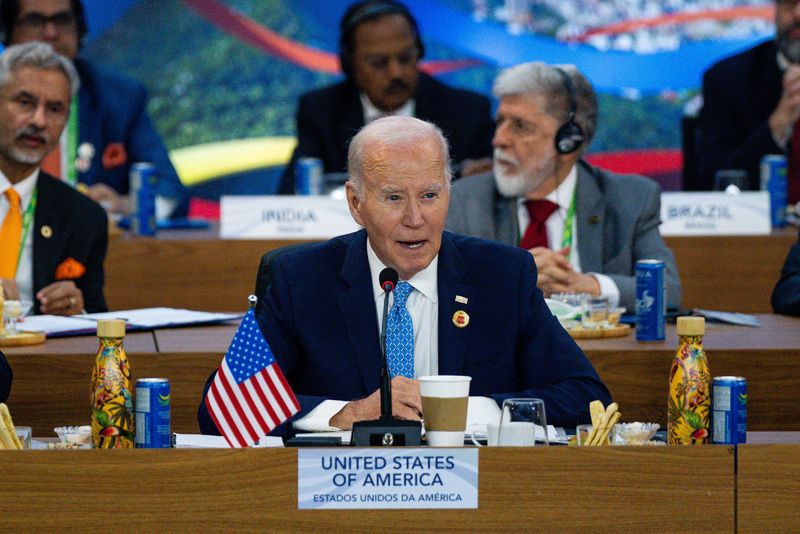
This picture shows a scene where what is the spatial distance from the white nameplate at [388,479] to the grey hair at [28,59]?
3150 millimetres

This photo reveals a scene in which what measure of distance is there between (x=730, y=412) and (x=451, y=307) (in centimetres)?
88

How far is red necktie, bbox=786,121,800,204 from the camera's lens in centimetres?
650

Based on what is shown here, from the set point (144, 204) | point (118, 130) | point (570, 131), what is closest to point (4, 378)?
point (570, 131)

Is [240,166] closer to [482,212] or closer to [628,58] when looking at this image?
[628,58]

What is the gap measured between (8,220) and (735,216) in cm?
282

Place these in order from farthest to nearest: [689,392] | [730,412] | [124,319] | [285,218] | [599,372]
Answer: [285,218] → [124,319] → [599,372] → [689,392] → [730,412]

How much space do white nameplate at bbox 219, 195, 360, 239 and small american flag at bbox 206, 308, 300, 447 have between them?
2.74 meters

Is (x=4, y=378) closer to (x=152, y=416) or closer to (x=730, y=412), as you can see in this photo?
(x=152, y=416)

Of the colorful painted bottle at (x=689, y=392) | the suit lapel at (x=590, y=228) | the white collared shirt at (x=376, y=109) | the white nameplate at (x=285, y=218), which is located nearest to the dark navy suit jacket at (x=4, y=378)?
the colorful painted bottle at (x=689, y=392)

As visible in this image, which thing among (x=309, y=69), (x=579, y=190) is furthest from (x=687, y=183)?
(x=309, y=69)

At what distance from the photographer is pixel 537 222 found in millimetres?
5047

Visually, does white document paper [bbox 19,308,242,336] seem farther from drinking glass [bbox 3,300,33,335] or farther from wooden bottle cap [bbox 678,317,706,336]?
wooden bottle cap [bbox 678,317,706,336]

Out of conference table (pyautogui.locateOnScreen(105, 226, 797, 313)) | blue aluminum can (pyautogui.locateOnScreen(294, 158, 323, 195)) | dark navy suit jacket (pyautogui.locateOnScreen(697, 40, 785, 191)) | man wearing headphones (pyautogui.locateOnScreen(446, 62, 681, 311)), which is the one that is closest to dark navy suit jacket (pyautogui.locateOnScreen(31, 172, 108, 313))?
conference table (pyautogui.locateOnScreen(105, 226, 797, 313))

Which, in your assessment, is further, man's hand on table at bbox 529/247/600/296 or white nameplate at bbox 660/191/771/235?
white nameplate at bbox 660/191/771/235
